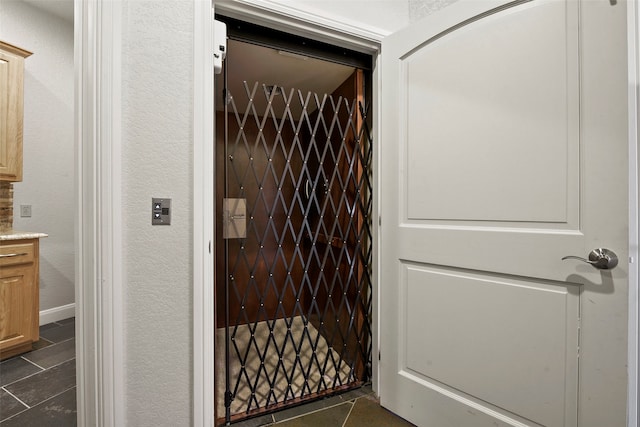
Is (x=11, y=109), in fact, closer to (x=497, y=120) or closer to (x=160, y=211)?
(x=160, y=211)

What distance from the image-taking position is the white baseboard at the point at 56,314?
2652 millimetres

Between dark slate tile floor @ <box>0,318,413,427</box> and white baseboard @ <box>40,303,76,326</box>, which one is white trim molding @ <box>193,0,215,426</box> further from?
white baseboard @ <box>40,303,76,326</box>

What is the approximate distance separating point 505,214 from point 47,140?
370 centimetres

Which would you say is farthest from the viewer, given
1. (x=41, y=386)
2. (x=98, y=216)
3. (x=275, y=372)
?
(x=41, y=386)

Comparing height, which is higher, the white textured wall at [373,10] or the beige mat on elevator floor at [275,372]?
the white textured wall at [373,10]

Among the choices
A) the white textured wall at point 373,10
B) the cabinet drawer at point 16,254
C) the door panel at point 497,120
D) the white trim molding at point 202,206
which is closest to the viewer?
the door panel at point 497,120

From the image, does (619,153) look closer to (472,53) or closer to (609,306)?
(609,306)

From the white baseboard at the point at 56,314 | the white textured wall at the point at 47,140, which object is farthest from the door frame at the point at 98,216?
the white textured wall at the point at 47,140

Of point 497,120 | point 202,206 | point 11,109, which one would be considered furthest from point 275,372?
point 11,109

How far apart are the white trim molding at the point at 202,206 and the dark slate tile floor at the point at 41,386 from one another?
2.83 feet

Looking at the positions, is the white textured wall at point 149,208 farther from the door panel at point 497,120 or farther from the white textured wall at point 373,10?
the door panel at point 497,120

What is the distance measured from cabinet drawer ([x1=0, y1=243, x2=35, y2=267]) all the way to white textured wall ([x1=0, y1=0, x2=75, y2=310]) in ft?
1.96

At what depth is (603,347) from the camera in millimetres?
932

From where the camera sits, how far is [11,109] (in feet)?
7.39
